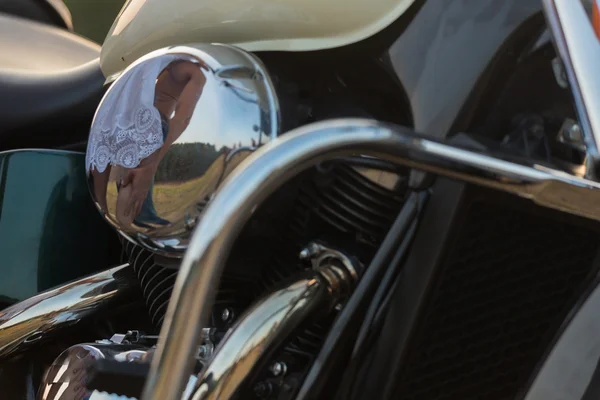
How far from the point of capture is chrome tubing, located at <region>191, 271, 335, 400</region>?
622 mm

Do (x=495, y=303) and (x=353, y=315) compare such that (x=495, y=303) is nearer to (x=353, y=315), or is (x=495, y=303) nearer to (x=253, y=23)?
(x=353, y=315)

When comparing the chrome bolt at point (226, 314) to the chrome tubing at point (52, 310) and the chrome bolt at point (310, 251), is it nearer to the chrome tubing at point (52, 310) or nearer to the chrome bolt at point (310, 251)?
the chrome bolt at point (310, 251)

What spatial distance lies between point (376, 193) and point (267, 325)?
0.52 ft

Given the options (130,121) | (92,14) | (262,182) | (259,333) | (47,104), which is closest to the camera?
(262,182)

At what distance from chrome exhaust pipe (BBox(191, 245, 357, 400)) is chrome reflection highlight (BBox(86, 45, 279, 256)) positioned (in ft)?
0.40

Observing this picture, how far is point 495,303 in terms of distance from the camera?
0.66m

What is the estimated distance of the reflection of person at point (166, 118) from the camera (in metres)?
0.72

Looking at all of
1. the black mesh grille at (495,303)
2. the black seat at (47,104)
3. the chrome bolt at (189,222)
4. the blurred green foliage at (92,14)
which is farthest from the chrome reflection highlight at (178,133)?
the blurred green foliage at (92,14)

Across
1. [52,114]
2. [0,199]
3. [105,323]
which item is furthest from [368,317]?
[52,114]

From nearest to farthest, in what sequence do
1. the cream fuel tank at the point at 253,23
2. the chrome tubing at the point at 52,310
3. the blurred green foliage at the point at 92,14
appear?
the cream fuel tank at the point at 253,23 → the chrome tubing at the point at 52,310 → the blurred green foliage at the point at 92,14

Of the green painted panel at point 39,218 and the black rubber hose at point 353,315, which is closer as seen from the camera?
the black rubber hose at point 353,315

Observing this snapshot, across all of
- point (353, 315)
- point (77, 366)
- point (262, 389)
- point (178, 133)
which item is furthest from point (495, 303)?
point (77, 366)

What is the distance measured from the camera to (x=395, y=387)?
67 centimetres

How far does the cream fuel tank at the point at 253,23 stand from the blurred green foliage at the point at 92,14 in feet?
6.47
